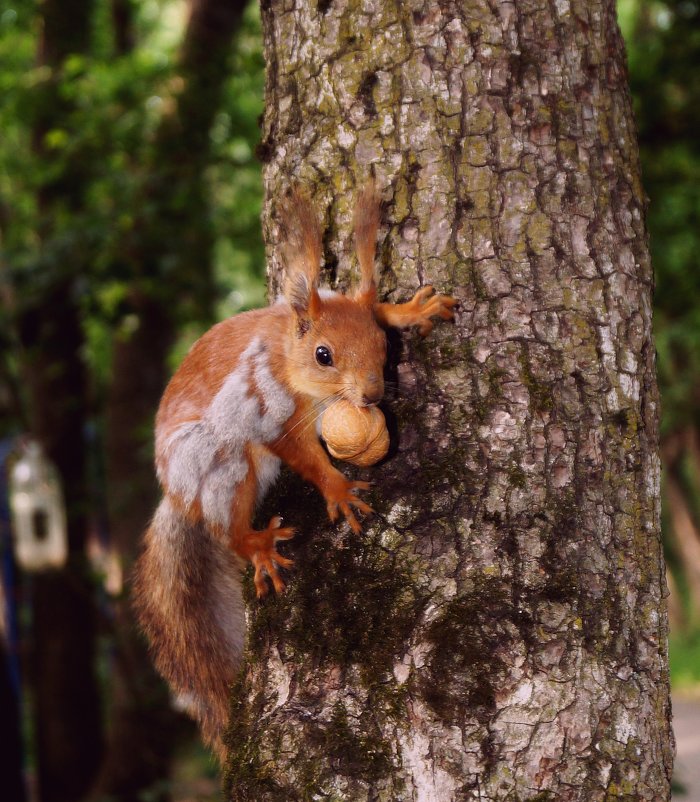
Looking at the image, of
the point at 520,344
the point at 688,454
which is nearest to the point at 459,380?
the point at 520,344

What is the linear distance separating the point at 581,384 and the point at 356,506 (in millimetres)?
351

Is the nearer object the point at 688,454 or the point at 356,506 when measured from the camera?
the point at 356,506

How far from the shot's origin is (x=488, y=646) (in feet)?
4.06

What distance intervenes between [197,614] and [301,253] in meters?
0.64

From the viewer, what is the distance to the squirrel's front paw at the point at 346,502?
1.32 m

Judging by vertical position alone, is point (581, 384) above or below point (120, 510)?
above

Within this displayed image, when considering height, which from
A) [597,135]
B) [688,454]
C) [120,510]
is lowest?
[688,454]

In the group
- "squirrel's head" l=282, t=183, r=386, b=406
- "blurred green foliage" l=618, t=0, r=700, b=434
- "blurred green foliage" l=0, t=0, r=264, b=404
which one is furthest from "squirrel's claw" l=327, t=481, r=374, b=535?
"blurred green foliage" l=618, t=0, r=700, b=434

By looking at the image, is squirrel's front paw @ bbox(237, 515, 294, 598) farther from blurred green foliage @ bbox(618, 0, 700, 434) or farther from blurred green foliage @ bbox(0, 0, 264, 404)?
blurred green foliage @ bbox(618, 0, 700, 434)

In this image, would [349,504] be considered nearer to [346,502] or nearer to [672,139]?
[346,502]

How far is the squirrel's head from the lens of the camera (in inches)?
52.1

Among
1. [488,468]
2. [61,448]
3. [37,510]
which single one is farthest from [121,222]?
[488,468]

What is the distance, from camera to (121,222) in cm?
410

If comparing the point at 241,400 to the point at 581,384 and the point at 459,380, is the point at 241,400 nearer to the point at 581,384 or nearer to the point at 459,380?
the point at 459,380
